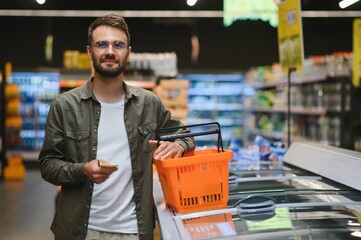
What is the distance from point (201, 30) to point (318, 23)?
332 cm

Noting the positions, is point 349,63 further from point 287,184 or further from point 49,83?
point 49,83

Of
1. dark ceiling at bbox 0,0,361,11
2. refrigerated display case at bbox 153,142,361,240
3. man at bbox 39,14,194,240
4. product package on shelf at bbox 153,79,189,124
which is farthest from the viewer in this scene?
dark ceiling at bbox 0,0,361,11

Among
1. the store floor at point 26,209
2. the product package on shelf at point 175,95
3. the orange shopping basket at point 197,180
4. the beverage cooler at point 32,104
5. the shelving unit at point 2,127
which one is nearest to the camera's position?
the orange shopping basket at point 197,180

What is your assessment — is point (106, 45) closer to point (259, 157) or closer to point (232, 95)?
point (259, 157)

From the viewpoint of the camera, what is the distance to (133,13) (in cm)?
1026

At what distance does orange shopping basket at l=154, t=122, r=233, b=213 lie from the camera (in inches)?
75.2

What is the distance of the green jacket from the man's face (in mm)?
152

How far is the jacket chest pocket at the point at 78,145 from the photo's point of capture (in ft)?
7.46

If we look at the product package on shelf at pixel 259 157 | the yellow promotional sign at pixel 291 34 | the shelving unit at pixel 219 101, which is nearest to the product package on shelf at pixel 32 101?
the shelving unit at pixel 219 101

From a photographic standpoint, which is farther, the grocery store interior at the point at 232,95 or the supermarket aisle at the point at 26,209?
the supermarket aisle at the point at 26,209

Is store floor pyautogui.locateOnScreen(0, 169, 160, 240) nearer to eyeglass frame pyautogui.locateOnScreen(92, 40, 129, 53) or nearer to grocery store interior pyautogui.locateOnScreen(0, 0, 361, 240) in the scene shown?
grocery store interior pyautogui.locateOnScreen(0, 0, 361, 240)

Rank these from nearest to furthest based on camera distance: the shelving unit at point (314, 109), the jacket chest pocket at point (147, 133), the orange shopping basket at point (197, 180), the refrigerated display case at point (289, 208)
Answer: the refrigerated display case at point (289, 208)
the orange shopping basket at point (197, 180)
the jacket chest pocket at point (147, 133)
the shelving unit at point (314, 109)

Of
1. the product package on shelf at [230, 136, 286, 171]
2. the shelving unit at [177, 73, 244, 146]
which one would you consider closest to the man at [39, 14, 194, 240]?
the product package on shelf at [230, 136, 286, 171]

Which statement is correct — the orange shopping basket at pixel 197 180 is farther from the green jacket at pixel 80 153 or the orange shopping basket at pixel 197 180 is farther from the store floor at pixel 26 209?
the store floor at pixel 26 209
